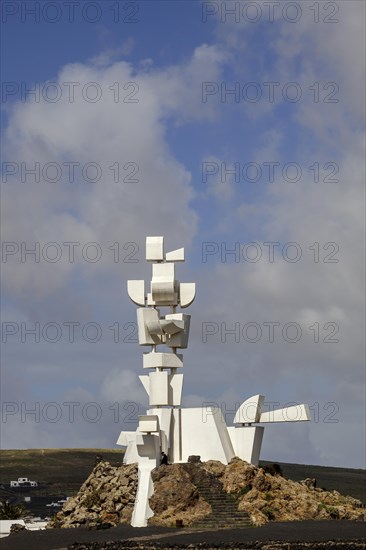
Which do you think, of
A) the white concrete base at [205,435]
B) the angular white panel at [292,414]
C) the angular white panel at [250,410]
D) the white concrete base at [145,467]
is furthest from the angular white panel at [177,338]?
the angular white panel at [292,414]

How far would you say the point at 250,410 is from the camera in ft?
162

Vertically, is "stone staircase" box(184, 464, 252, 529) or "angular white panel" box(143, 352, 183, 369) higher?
"angular white panel" box(143, 352, 183, 369)

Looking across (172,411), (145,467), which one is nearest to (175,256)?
(172,411)

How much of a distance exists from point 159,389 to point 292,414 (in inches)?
245

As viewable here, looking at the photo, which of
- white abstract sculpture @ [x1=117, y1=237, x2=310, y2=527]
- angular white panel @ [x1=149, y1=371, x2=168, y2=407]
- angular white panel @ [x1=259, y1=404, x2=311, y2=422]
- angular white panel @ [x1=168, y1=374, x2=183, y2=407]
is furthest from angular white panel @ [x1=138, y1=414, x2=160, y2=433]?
angular white panel @ [x1=259, y1=404, x2=311, y2=422]

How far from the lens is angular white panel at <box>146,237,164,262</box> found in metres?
51.0

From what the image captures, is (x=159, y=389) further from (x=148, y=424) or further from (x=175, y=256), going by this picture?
(x=175, y=256)

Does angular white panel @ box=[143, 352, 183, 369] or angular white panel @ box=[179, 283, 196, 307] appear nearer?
angular white panel @ box=[143, 352, 183, 369]

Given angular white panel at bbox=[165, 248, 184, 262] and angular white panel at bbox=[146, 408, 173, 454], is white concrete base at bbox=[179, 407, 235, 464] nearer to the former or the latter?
angular white panel at bbox=[146, 408, 173, 454]

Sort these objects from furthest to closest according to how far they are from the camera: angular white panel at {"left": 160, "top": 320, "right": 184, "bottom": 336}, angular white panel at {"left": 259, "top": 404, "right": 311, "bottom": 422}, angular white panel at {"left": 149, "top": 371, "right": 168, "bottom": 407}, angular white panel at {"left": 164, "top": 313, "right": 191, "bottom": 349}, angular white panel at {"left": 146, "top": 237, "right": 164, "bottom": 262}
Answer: angular white panel at {"left": 146, "top": 237, "right": 164, "bottom": 262}
angular white panel at {"left": 164, "top": 313, "right": 191, "bottom": 349}
angular white panel at {"left": 149, "top": 371, "right": 168, "bottom": 407}
angular white panel at {"left": 160, "top": 320, "right": 184, "bottom": 336}
angular white panel at {"left": 259, "top": 404, "right": 311, "bottom": 422}

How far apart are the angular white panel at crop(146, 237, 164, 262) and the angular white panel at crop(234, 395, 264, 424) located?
7882 mm

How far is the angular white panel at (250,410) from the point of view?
49281mm

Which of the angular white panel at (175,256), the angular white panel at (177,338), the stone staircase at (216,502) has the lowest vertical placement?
the stone staircase at (216,502)

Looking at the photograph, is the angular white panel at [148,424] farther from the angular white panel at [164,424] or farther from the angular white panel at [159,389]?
the angular white panel at [159,389]
